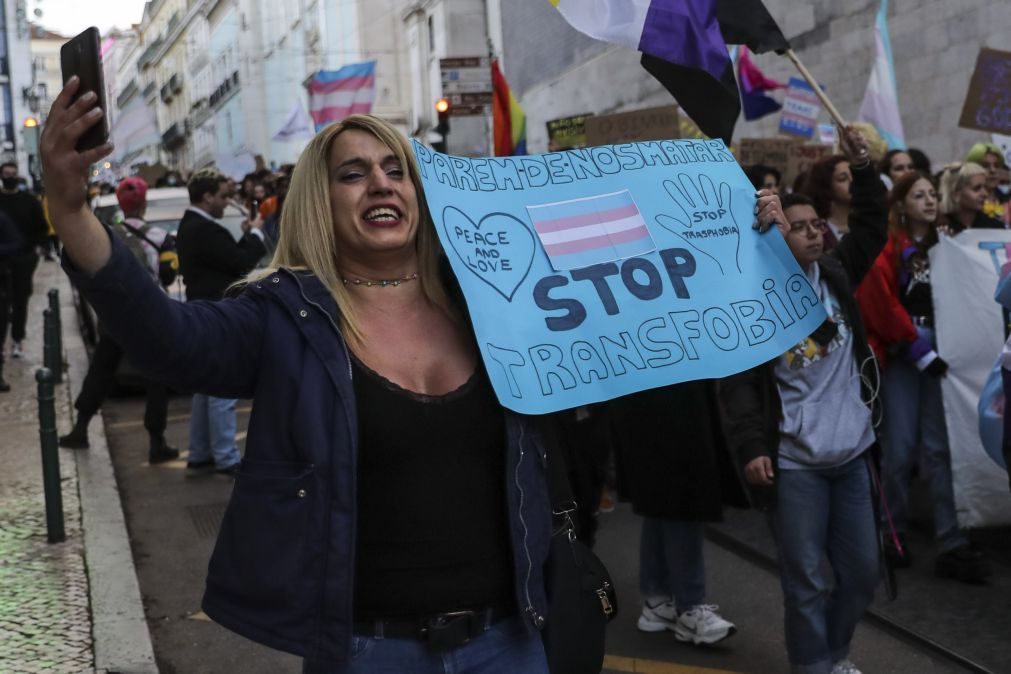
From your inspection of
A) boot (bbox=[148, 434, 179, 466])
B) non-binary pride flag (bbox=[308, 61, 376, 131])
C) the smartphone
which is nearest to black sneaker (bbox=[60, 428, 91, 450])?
boot (bbox=[148, 434, 179, 466])

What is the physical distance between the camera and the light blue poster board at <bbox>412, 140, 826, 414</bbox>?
2787 mm

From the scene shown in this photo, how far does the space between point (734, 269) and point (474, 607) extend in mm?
1206

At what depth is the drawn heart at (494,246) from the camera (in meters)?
2.82

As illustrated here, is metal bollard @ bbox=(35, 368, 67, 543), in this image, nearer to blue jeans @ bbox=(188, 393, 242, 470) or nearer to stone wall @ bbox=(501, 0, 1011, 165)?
blue jeans @ bbox=(188, 393, 242, 470)

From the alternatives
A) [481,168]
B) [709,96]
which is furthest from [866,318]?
[481,168]

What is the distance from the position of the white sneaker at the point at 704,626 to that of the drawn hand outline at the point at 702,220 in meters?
2.18

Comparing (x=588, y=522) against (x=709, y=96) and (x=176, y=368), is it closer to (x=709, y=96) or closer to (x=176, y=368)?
(x=709, y=96)

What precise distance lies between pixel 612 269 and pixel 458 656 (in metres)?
0.99

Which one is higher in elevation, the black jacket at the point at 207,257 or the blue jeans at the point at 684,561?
the black jacket at the point at 207,257

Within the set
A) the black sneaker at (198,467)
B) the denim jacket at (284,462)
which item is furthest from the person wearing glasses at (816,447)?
the black sneaker at (198,467)

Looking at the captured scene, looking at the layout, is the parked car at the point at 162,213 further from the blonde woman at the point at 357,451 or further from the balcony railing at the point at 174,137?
the balcony railing at the point at 174,137

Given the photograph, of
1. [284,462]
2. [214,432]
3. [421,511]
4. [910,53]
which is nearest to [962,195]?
[214,432]

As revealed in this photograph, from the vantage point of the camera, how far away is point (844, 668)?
4.45 meters

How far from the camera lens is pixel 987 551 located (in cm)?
631
